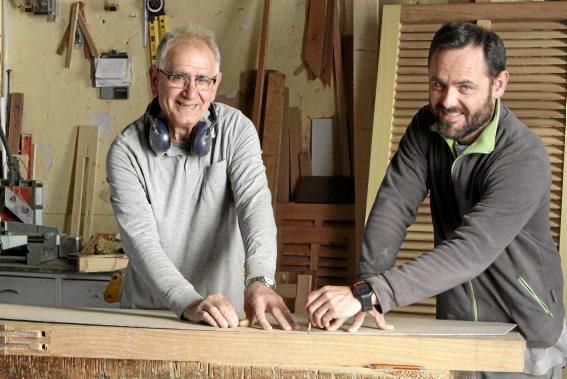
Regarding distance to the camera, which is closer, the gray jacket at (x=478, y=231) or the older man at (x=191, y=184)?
the gray jacket at (x=478, y=231)

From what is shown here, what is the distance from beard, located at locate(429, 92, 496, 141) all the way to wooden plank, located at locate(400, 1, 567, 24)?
2.32 m

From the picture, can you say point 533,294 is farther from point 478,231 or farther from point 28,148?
point 28,148

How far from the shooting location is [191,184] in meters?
2.63

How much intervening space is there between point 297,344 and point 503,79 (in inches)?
39.0

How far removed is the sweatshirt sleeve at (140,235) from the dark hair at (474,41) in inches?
37.1

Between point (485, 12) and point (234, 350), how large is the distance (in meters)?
3.14

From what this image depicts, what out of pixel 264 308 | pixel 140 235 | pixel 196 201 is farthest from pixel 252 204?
pixel 264 308

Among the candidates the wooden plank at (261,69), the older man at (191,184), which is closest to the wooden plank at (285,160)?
the wooden plank at (261,69)

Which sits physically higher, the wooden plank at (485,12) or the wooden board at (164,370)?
the wooden plank at (485,12)

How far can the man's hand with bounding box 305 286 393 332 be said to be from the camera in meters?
2.06

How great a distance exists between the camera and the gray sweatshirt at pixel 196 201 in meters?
2.56

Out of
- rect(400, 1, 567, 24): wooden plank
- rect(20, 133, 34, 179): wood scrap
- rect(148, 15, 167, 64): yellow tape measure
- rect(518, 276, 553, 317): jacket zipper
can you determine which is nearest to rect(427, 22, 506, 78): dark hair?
rect(518, 276, 553, 317): jacket zipper

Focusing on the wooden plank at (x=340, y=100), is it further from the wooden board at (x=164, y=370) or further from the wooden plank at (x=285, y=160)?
the wooden board at (x=164, y=370)

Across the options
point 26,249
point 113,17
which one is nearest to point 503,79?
point 26,249
